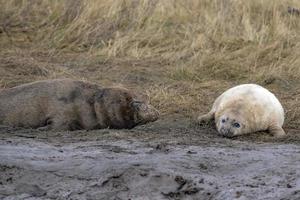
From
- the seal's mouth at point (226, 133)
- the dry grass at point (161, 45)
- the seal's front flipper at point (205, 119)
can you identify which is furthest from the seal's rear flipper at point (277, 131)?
the dry grass at point (161, 45)

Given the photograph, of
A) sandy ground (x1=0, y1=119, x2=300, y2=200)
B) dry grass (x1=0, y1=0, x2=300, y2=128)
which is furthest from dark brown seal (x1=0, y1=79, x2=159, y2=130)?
dry grass (x1=0, y1=0, x2=300, y2=128)

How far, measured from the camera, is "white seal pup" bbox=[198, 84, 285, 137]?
7.33 meters

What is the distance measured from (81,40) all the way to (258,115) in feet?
14.8

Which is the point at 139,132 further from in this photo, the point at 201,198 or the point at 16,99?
the point at 201,198

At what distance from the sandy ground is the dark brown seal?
59 cm

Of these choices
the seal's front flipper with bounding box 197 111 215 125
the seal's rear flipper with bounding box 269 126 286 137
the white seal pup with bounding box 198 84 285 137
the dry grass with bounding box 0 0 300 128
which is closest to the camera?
the seal's rear flipper with bounding box 269 126 286 137

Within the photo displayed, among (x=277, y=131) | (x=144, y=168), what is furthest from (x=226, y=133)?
(x=144, y=168)

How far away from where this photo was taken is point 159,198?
4.73 metres

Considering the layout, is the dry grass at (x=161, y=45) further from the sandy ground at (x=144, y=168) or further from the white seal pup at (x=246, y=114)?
the sandy ground at (x=144, y=168)

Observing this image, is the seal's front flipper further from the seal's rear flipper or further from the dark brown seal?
the seal's rear flipper

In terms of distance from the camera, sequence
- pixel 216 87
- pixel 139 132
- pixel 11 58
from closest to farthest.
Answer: pixel 139 132 → pixel 216 87 → pixel 11 58

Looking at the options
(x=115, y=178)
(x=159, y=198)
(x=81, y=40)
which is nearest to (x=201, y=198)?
(x=159, y=198)

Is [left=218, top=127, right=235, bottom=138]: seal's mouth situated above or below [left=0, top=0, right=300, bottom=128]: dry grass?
below

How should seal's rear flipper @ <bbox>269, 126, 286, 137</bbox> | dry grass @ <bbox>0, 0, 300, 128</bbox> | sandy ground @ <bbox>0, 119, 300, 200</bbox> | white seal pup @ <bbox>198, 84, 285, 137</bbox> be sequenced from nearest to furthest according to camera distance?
sandy ground @ <bbox>0, 119, 300, 200</bbox>, seal's rear flipper @ <bbox>269, 126, 286, 137</bbox>, white seal pup @ <bbox>198, 84, 285, 137</bbox>, dry grass @ <bbox>0, 0, 300, 128</bbox>
